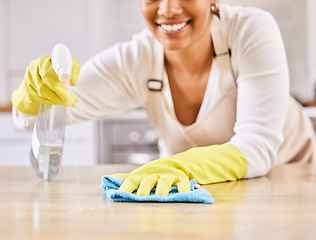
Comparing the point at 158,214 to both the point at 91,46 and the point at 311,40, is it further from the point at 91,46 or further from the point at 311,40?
the point at 311,40

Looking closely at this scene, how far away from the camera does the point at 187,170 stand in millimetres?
904

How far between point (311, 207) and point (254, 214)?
0.10 metres

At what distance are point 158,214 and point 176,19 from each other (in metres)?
0.72

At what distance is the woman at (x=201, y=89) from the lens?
1.00m

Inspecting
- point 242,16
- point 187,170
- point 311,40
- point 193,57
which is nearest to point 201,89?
point 193,57

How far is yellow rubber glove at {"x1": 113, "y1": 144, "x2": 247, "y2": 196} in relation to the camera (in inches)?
30.2

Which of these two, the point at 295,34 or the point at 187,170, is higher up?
the point at 187,170

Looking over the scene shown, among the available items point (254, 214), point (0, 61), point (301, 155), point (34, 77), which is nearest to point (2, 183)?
point (34, 77)

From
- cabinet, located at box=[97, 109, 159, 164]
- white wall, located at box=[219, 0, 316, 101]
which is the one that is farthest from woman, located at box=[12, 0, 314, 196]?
white wall, located at box=[219, 0, 316, 101]

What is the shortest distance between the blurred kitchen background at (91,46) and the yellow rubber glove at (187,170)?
1686 millimetres

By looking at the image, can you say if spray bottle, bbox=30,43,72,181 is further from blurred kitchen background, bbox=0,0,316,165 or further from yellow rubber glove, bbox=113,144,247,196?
blurred kitchen background, bbox=0,0,316,165

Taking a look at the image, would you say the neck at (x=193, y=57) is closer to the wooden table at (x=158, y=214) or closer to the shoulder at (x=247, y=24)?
the shoulder at (x=247, y=24)

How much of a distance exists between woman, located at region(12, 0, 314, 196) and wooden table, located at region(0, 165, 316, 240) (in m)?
0.12

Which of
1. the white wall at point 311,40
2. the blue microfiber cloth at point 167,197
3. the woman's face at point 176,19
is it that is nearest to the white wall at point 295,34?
the white wall at point 311,40
